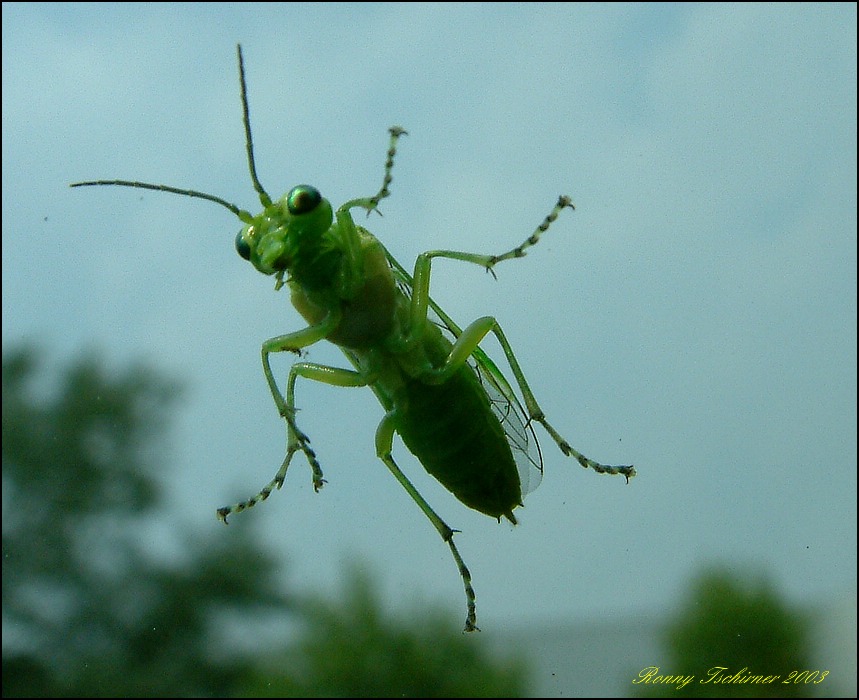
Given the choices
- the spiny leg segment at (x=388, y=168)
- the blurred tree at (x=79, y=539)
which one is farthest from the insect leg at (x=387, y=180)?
the blurred tree at (x=79, y=539)

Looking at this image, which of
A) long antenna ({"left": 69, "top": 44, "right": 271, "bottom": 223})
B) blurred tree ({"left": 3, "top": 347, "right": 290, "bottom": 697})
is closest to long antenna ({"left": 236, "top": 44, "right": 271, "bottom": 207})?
long antenna ({"left": 69, "top": 44, "right": 271, "bottom": 223})

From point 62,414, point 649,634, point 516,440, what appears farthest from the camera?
point 649,634

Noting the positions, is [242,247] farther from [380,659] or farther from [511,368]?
[380,659]

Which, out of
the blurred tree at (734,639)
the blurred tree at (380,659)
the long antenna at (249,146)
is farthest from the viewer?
the blurred tree at (380,659)

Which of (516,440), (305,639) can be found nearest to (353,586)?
(305,639)

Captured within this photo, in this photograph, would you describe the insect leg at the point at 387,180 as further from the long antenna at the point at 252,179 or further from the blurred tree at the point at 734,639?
the blurred tree at the point at 734,639

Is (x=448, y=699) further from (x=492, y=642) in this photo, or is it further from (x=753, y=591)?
(x=753, y=591)
